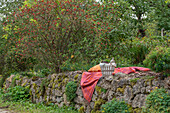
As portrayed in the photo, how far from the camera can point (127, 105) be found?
540cm

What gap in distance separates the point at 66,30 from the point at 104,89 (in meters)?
4.19

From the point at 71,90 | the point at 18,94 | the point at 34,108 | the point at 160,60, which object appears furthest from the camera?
the point at 18,94

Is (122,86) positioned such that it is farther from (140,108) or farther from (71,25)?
(71,25)

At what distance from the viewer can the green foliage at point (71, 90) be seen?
7570 mm

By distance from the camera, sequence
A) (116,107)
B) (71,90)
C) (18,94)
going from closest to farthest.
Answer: (116,107), (71,90), (18,94)

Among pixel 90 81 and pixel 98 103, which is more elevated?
pixel 90 81

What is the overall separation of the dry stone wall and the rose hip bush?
1.13 metres

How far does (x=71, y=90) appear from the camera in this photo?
299 inches

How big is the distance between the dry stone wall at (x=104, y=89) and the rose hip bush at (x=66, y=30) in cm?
113

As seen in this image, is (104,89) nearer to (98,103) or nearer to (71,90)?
(98,103)

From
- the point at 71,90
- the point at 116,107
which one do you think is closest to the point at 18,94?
the point at 71,90

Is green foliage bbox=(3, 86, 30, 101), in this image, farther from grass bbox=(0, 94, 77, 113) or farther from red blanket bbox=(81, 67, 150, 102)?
red blanket bbox=(81, 67, 150, 102)

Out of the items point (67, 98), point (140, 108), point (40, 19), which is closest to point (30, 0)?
point (40, 19)

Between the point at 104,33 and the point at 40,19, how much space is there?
2934 mm
